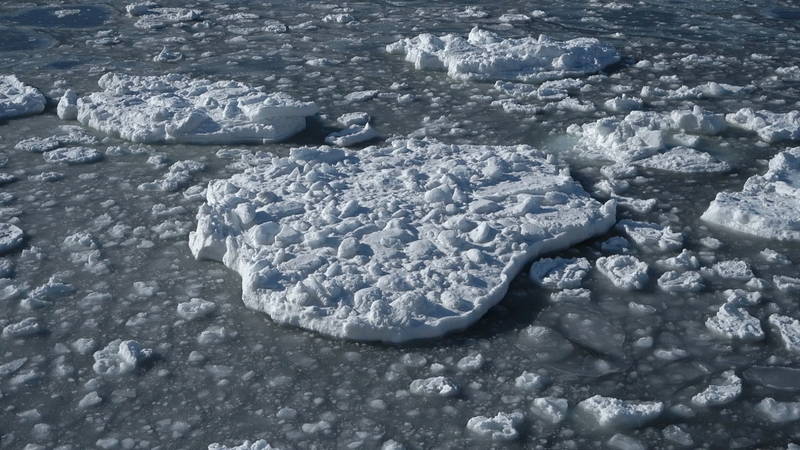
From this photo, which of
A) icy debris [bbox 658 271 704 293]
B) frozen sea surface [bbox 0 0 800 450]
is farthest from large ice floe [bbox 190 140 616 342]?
icy debris [bbox 658 271 704 293]

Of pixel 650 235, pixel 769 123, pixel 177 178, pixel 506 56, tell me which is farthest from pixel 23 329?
pixel 769 123

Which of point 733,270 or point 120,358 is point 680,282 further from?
point 120,358

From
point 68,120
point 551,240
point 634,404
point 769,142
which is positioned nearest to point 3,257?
point 68,120

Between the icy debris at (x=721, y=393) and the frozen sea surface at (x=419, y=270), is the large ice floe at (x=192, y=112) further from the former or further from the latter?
the icy debris at (x=721, y=393)

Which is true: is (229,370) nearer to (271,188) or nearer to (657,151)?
(271,188)

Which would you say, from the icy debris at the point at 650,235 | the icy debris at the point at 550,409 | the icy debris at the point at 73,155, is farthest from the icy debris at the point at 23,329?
the icy debris at the point at 650,235

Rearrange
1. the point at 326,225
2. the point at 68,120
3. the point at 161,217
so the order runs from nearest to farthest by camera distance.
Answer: the point at 326,225 → the point at 161,217 → the point at 68,120
